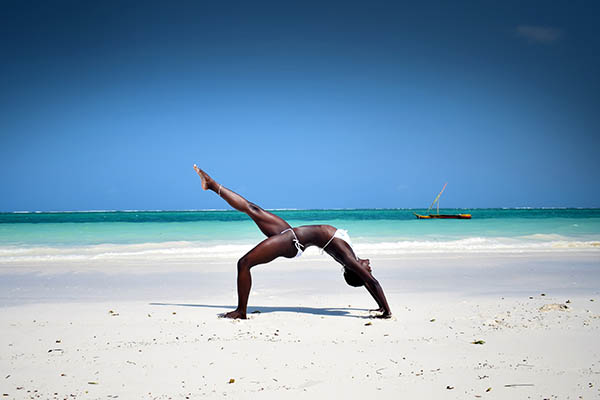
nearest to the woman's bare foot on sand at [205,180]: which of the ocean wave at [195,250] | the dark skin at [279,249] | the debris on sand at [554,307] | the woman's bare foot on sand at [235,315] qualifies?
the dark skin at [279,249]

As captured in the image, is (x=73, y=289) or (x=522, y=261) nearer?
(x=73, y=289)

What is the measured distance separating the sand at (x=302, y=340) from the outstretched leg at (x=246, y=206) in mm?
1084

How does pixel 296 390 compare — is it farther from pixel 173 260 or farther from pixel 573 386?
pixel 173 260

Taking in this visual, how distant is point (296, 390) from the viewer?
3543mm

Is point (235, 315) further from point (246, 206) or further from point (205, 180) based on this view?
point (205, 180)

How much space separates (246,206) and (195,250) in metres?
10.6

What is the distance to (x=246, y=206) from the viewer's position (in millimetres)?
5949

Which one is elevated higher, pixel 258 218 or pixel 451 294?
pixel 258 218

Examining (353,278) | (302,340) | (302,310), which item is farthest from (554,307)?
(302,340)

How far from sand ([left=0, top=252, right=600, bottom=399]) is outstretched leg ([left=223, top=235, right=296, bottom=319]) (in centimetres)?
24

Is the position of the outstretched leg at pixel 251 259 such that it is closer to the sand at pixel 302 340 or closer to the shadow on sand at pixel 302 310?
the sand at pixel 302 340

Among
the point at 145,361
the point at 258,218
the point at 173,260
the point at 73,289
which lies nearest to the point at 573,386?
the point at 145,361

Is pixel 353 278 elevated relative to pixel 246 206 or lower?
lower

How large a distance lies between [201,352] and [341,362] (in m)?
1.26
